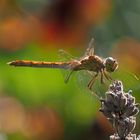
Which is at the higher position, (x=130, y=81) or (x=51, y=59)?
(x=51, y=59)

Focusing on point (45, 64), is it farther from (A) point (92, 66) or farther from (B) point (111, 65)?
(B) point (111, 65)

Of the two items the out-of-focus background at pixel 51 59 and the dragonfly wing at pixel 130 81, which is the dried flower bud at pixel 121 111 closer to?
the dragonfly wing at pixel 130 81

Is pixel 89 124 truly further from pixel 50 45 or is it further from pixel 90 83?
pixel 90 83

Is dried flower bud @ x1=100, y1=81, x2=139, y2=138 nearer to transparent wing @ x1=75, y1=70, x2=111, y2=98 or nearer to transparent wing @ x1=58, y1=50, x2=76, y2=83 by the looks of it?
transparent wing @ x1=75, y1=70, x2=111, y2=98

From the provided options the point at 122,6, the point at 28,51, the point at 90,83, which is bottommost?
the point at 90,83

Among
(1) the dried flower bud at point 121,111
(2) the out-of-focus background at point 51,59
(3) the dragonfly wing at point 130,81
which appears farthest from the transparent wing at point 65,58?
(2) the out-of-focus background at point 51,59

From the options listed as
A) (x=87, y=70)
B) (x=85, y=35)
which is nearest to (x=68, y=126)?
(x=85, y=35)

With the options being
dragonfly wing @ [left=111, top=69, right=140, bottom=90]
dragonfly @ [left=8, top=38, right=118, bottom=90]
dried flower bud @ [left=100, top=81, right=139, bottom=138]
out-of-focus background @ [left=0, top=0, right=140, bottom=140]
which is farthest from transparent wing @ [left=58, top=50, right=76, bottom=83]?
out-of-focus background @ [left=0, top=0, right=140, bottom=140]

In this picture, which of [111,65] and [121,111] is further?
[111,65]

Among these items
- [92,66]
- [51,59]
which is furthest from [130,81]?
[51,59]
